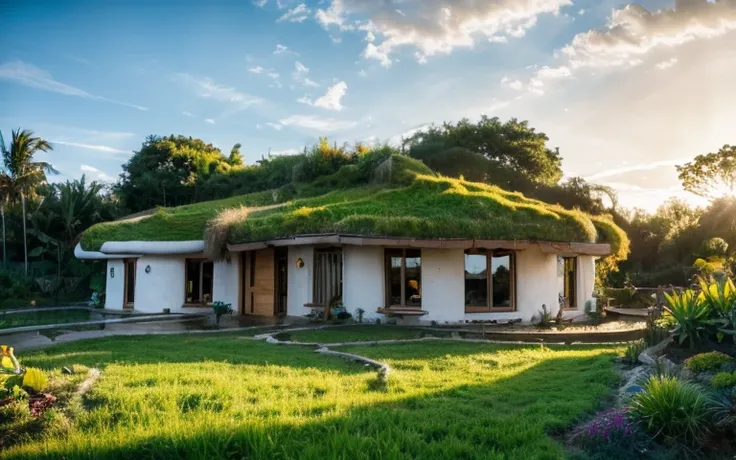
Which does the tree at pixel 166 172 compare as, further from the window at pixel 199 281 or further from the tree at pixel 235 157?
the window at pixel 199 281

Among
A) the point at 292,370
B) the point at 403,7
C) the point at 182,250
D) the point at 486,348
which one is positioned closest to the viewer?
the point at 292,370

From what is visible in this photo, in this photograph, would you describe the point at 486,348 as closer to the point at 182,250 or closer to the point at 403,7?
the point at 403,7

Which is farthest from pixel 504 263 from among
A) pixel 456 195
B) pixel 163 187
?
pixel 163 187

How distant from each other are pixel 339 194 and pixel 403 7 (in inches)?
359

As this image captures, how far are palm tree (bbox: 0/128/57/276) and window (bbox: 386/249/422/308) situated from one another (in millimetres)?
21346

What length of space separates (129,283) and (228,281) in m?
4.45

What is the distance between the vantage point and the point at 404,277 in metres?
16.4

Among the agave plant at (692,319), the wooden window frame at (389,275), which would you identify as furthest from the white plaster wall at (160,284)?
the agave plant at (692,319)

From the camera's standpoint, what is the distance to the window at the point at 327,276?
16.8 meters

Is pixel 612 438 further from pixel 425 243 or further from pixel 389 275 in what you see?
pixel 389 275

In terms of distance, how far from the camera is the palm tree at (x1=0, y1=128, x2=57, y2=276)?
28859 millimetres

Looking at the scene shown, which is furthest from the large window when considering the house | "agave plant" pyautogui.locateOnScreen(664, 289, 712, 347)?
"agave plant" pyautogui.locateOnScreen(664, 289, 712, 347)

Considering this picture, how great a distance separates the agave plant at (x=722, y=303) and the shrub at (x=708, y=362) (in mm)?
654

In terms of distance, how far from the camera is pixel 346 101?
17.9m
